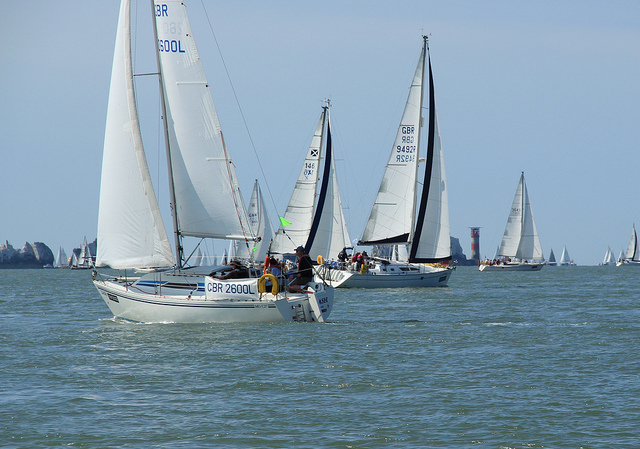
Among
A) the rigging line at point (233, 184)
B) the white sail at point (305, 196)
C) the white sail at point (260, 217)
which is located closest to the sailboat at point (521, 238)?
the white sail at point (260, 217)

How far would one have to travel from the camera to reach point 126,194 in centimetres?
2083

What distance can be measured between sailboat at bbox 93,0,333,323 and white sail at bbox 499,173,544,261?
70.0m

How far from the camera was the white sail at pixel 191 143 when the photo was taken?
70.7 feet

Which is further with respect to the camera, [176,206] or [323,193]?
[323,193]

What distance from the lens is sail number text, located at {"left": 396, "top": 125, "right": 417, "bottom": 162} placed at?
42.0 m

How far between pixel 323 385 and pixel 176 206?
9372 millimetres

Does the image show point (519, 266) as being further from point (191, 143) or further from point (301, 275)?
point (191, 143)

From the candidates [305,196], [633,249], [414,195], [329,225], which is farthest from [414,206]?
[633,249]

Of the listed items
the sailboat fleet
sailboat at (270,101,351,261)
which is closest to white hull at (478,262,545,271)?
sailboat at (270,101,351,261)

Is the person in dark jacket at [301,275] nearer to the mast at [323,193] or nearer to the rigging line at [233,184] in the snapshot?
the rigging line at [233,184]

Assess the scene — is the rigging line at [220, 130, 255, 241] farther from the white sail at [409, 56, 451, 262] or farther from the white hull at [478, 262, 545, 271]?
the white hull at [478, 262, 545, 271]

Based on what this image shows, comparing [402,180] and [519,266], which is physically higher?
[402,180]

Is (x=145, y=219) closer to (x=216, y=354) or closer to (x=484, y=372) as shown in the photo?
(x=216, y=354)

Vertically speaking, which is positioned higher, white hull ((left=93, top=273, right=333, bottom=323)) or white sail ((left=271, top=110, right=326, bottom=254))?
white sail ((left=271, top=110, right=326, bottom=254))
